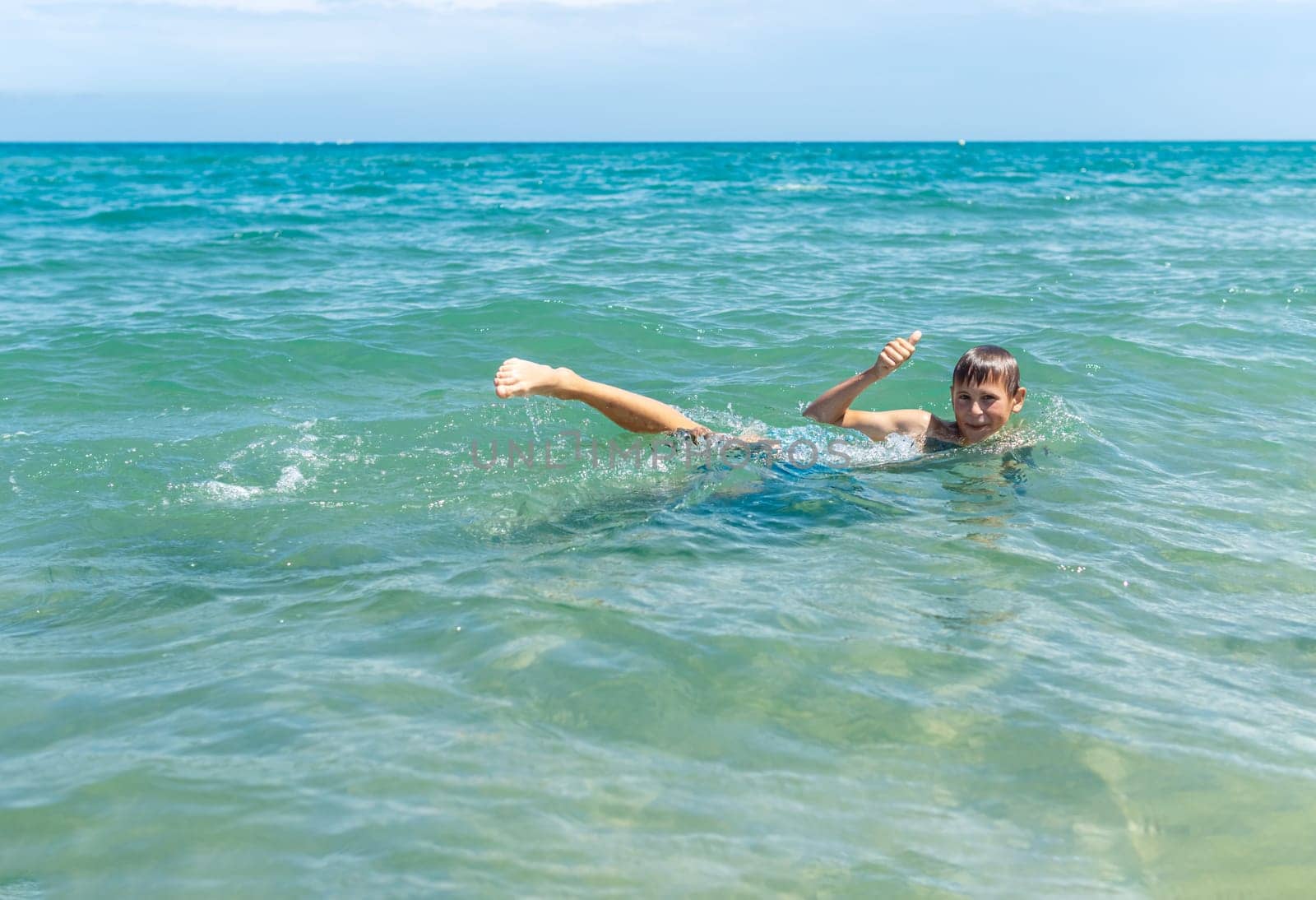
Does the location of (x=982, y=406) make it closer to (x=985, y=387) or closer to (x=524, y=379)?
(x=985, y=387)

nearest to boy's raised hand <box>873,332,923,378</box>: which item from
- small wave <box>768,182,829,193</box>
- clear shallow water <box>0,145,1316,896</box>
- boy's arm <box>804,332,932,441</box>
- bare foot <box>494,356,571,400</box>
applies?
boy's arm <box>804,332,932,441</box>

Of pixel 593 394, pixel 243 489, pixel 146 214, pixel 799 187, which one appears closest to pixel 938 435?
pixel 593 394

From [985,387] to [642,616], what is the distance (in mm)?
2674

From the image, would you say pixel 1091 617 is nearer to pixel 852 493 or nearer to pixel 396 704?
pixel 852 493

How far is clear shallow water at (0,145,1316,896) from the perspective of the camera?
274 centimetres

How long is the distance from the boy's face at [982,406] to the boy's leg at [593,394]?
135 cm

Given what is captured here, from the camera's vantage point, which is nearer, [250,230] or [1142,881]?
[1142,881]

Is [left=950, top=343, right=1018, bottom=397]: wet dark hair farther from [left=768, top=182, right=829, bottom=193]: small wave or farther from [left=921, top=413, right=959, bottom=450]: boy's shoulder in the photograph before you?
[left=768, top=182, right=829, bottom=193]: small wave

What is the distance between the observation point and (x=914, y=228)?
698 inches

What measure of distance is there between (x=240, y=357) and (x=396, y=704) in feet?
19.6

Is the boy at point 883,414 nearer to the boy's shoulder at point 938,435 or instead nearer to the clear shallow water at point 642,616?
the boy's shoulder at point 938,435

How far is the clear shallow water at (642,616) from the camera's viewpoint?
8.98 ft

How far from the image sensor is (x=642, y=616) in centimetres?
388

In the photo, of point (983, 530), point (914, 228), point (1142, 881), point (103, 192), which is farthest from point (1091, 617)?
point (103, 192)
